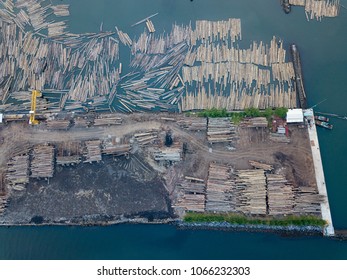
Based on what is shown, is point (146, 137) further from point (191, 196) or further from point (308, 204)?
point (308, 204)

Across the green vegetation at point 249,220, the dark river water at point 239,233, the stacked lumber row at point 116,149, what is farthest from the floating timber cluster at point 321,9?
the stacked lumber row at point 116,149

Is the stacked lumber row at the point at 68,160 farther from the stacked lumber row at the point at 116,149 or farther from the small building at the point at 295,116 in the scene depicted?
the small building at the point at 295,116

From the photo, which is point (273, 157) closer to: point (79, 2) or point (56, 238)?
point (56, 238)

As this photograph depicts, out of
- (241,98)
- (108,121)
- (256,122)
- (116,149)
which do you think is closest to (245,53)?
(241,98)

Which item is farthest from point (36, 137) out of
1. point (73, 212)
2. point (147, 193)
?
point (147, 193)

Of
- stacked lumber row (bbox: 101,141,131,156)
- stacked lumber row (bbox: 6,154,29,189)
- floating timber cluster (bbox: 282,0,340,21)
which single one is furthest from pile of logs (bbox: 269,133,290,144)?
stacked lumber row (bbox: 6,154,29,189)

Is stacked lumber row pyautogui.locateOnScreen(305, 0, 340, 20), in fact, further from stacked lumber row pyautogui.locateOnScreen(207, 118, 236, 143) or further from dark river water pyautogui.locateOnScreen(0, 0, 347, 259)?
stacked lumber row pyautogui.locateOnScreen(207, 118, 236, 143)
